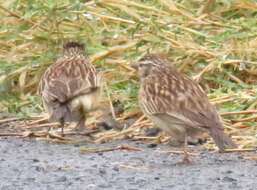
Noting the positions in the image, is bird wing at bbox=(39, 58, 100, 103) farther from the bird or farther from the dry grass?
the bird

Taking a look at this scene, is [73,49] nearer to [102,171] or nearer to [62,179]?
[102,171]

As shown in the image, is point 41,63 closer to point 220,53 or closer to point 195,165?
point 220,53

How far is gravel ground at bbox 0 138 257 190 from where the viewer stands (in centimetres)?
959

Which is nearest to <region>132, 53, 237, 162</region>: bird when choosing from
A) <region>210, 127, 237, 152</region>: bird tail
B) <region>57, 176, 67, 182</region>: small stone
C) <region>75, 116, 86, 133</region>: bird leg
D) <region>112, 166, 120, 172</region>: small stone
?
<region>210, 127, 237, 152</region>: bird tail

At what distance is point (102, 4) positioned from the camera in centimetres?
1502

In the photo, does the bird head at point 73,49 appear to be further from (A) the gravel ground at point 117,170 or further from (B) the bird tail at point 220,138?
(B) the bird tail at point 220,138

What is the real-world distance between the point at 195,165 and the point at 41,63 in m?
3.92

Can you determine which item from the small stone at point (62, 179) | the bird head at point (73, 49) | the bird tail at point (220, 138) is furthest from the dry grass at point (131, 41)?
the small stone at point (62, 179)

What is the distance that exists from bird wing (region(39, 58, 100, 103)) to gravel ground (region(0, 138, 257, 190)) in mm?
530

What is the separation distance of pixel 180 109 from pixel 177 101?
0.48ft

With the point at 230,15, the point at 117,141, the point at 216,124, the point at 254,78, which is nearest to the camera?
the point at 216,124

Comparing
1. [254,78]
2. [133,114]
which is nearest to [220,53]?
[254,78]

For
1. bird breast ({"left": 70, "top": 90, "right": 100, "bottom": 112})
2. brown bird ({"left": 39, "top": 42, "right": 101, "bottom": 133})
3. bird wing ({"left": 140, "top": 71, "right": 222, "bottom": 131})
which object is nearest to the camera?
bird wing ({"left": 140, "top": 71, "right": 222, "bottom": 131})

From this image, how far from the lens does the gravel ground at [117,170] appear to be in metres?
9.59
